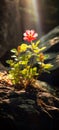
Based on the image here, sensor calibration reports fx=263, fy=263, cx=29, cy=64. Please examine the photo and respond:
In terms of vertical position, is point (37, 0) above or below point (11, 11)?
above

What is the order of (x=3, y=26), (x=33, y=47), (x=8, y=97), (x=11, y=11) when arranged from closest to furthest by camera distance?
(x=8, y=97) → (x=33, y=47) → (x=3, y=26) → (x=11, y=11)

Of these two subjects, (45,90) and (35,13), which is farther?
(35,13)

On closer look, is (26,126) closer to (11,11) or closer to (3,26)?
(3,26)

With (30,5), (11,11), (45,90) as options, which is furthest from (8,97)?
(30,5)

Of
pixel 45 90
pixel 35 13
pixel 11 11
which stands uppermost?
pixel 35 13

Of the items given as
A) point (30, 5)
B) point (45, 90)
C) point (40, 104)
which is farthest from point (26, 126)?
point (30, 5)

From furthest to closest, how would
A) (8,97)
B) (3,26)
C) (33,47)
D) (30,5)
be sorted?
(30,5) < (3,26) < (33,47) < (8,97)

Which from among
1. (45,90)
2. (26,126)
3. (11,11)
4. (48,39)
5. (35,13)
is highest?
(35,13)

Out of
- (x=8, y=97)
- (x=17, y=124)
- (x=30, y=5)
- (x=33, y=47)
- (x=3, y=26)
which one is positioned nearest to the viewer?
(x=17, y=124)

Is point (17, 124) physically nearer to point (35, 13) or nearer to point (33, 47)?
point (33, 47)
